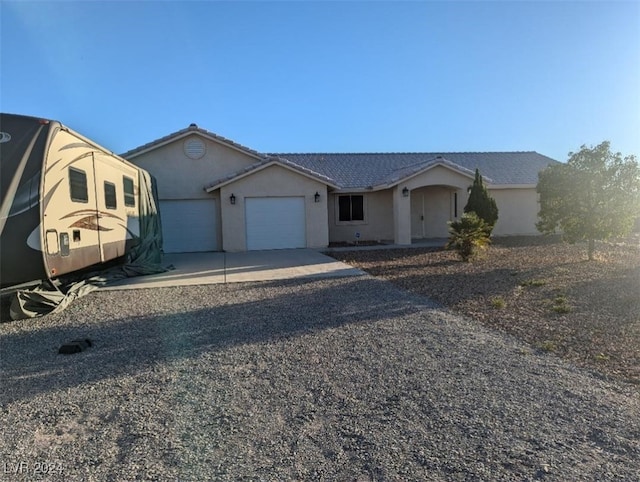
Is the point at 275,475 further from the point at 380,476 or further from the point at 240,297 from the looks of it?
the point at 240,297

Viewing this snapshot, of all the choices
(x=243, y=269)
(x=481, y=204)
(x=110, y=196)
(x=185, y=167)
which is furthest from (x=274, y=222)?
(x=481, y=204)

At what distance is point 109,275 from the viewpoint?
10078 mm

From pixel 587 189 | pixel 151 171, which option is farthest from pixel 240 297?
pixel 151 171

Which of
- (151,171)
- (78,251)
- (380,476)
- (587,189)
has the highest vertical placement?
(151,171)

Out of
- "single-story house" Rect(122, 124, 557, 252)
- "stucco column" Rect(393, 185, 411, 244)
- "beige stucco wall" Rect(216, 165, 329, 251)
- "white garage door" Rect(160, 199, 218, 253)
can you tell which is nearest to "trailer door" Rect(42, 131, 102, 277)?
"beige stucco wall" Rect(216, 165, 329, 251)

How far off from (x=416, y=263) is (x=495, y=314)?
5.50 m

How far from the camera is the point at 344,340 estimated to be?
530 centimetres

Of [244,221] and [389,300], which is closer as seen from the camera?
[389,300]

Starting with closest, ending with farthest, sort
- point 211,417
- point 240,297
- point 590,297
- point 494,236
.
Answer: point 211,417
point 590,297
point 240,297
point 494,236

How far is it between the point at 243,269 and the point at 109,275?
11.0 ft

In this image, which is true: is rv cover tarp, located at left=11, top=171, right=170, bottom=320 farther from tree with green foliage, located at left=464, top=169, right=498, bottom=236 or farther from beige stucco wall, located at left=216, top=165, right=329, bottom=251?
tree with green foliage, located at left=464, top=169, right=498, bottom=236

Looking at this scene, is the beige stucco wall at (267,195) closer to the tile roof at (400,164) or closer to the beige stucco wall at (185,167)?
the beige stucco wall at (185,167)

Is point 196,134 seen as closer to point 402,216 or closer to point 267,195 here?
point 267,195

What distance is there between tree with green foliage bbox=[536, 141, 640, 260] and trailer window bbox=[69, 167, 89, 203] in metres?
11.4
